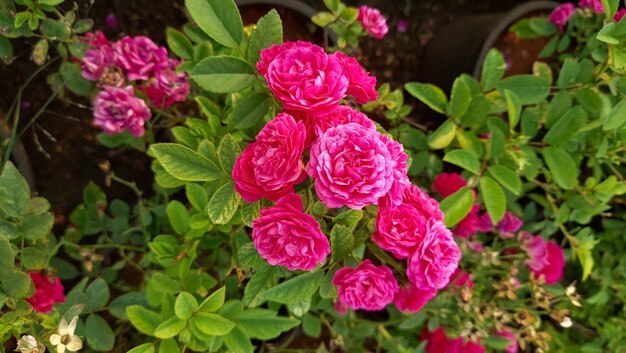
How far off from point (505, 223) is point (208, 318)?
2.48 ft

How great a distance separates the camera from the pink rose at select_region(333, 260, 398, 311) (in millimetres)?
676

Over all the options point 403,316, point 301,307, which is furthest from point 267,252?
point 403,316

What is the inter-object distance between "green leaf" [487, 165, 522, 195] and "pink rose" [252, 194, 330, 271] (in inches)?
17.1

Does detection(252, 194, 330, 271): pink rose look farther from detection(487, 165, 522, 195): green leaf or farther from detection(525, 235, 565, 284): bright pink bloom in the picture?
detection(525, 235, 565, 284): bright pink bloom

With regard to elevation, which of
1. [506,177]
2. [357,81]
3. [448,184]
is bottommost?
[448,184]

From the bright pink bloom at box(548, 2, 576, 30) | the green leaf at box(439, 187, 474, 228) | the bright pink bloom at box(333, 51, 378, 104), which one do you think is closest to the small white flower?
the bright pink bloom at box(333, 51, 378, 104)

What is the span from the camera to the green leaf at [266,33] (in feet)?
2.12

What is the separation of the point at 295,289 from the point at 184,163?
22cm

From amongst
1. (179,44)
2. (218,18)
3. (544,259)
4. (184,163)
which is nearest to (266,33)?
(218,18)

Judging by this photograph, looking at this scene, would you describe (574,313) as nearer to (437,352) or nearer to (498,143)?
(437,352)

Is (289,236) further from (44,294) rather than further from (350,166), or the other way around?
(44,294)

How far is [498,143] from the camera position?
0.90 m

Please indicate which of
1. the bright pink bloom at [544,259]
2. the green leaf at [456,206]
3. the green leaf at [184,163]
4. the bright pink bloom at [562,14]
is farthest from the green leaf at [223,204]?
the bright pink bloom at [562,14]

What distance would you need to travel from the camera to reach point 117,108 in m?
0.90
